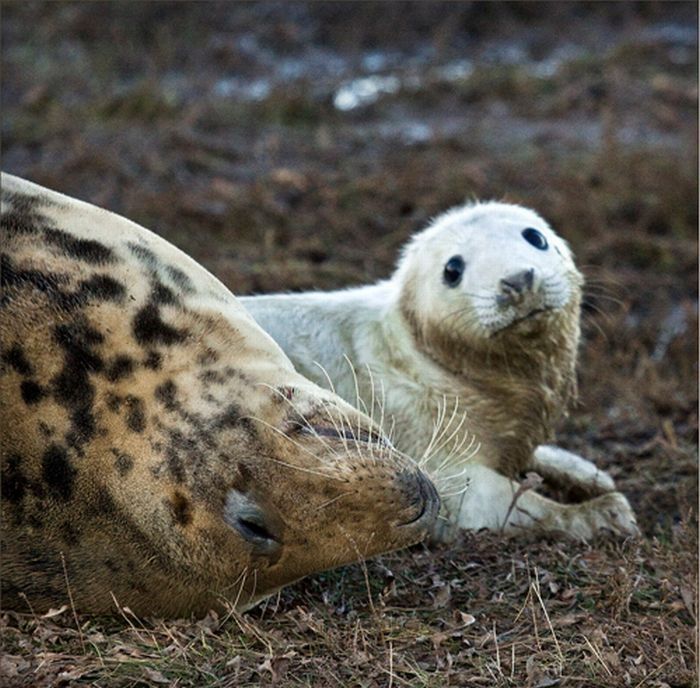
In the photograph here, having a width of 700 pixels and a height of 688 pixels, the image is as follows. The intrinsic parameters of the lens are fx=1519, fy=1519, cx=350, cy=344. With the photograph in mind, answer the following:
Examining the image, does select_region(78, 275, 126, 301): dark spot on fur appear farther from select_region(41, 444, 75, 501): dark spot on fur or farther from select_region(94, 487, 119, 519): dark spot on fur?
select_region(94, 487, 119, 519): dark spot on fur

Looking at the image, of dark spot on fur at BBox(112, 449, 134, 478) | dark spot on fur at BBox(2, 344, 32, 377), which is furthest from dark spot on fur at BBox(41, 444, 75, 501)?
dark spot on fur at BBox(2, 344, 32, 377)

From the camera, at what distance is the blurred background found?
8.65 meters

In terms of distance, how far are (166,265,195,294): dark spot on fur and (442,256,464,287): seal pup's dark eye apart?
2.18m

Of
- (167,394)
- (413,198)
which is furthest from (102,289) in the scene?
(413,198)

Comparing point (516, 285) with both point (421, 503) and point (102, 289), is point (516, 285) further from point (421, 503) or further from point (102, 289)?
point (102, 289)

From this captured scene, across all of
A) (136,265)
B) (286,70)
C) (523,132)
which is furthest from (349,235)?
(136,265)

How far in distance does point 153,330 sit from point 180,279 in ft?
0.93

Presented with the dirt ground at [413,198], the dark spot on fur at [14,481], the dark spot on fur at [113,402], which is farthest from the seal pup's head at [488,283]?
the dark spot on fur at [14,481]

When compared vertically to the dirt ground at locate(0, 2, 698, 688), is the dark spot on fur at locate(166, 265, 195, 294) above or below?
above

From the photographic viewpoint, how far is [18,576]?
4.23 metres

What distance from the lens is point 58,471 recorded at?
13.4 feet

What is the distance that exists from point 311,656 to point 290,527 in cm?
49

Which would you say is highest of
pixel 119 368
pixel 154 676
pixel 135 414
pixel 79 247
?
pixel 79 247

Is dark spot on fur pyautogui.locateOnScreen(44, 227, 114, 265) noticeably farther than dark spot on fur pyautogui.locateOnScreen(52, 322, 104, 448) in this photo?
Yes
